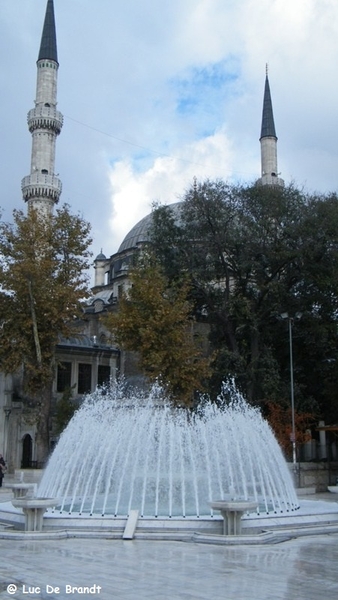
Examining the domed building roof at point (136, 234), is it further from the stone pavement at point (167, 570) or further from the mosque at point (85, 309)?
the stone pavement at point (167, 570)

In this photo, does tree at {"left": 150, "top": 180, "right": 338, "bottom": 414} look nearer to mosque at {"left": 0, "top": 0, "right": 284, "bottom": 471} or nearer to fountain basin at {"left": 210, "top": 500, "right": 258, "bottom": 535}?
mosque at {"left": 0, "top": 0, "right": 284, "bottom": 471}

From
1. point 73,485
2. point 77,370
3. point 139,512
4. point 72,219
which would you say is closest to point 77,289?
point 72,219

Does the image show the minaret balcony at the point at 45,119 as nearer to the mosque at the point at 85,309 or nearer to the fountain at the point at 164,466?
the mosque at the point at 85,309

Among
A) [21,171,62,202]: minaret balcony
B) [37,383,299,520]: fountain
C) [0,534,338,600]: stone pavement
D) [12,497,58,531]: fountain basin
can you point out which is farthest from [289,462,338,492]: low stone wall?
[21,171,62,202]: minaret balcony

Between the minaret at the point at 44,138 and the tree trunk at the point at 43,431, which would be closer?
the tree trunk at the point at 43,431

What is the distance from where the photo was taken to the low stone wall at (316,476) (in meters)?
22.0

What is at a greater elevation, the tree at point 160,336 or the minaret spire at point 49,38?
the minaret spire at point 49,38

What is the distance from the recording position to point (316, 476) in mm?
22656

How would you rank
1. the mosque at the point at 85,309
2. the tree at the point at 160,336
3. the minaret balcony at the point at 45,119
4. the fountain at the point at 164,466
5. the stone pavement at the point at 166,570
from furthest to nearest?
the minaret balcony at the point at 45,119, the mosque at the point at 85,309, the tree at the point at 160,336, the fountain at the point at 164,466, the stone pavement at the point at 166,570

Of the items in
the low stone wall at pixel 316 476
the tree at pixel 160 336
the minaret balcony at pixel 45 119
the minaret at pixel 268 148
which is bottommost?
the low stone wall at pixel 316 476

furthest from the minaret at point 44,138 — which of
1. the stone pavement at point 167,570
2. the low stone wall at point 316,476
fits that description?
the stone pavement at point 167,570

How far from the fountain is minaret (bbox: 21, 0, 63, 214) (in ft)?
89.9

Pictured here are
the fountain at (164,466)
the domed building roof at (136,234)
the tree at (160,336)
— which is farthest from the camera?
the domed building roof at (136,234)

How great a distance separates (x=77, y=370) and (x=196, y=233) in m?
11.1
